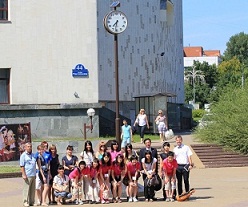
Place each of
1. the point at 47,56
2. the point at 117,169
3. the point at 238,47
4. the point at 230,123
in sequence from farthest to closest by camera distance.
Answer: the point at 238,47 < the point at 47,56 < the point at 230,123 < the point at 117,169

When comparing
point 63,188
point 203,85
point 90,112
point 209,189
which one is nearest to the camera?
point 63,188

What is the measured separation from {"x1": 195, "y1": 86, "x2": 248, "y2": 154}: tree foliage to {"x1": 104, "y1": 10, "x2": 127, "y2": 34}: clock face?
1054cm

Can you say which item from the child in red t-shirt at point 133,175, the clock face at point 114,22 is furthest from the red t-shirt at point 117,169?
the clock face at point 114,22

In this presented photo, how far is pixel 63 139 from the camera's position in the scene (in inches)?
1303

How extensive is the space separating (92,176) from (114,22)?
203 inches

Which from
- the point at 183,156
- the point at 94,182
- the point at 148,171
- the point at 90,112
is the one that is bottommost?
the point at 94,182

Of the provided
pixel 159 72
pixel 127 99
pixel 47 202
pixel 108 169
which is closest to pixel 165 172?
pixel 108 169

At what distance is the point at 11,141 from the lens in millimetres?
26641

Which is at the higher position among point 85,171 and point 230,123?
point 230,123

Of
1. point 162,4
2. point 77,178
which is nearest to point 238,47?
point 162,4

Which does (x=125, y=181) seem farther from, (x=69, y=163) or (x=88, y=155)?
(x=69, y=163)

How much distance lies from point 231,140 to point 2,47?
1189 centimetres

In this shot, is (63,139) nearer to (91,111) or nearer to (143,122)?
(91,111)

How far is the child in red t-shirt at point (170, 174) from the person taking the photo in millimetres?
17734
